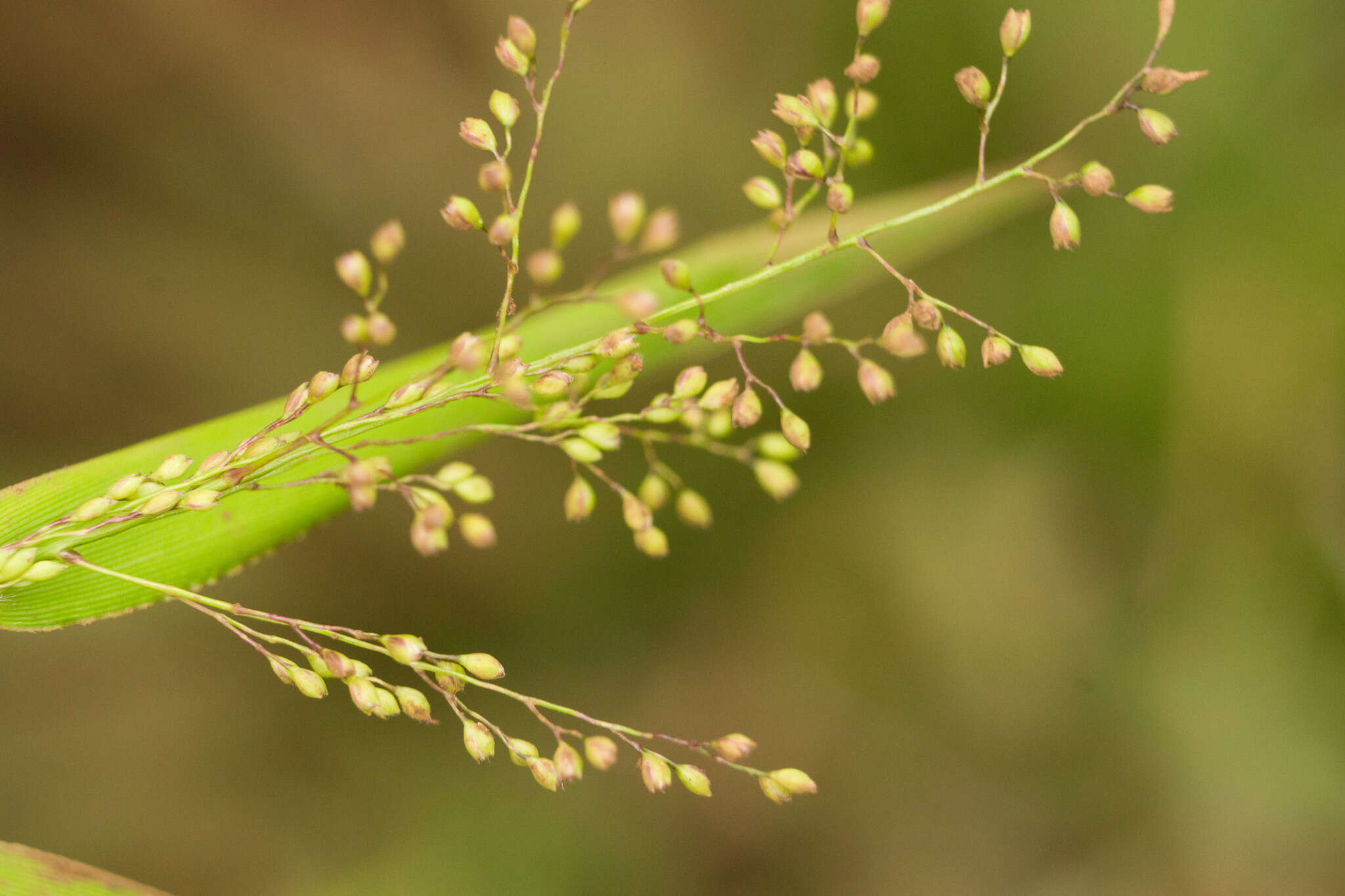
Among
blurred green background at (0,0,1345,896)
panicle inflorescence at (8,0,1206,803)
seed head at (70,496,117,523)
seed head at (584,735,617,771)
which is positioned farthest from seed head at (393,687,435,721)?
blurred green background at (0,0,1345,896)

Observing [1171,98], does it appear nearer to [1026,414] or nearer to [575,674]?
[1026,414]

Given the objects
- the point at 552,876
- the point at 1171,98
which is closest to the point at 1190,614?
the point at 1171,98

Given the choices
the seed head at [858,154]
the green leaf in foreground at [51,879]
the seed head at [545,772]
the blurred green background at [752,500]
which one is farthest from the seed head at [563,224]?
the blurred green background at [752,500]

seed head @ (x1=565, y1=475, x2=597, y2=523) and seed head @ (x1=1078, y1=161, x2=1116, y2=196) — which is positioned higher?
seed head @ (x1=1078, y1=161, x2=1116, y2=196)

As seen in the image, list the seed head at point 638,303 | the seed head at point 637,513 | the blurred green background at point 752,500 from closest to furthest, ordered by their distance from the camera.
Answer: the seed head at point 638,303 → the seed head at point 637,513 → the blurred green background at point 752,500

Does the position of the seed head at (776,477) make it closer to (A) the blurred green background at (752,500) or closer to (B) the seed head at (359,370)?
(B) the seed head at (359,370)

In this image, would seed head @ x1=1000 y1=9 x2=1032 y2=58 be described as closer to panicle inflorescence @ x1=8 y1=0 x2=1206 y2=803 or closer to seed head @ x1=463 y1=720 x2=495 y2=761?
panicle inflorescence @ x1=8 y1=0 x2=1206 y2=803
